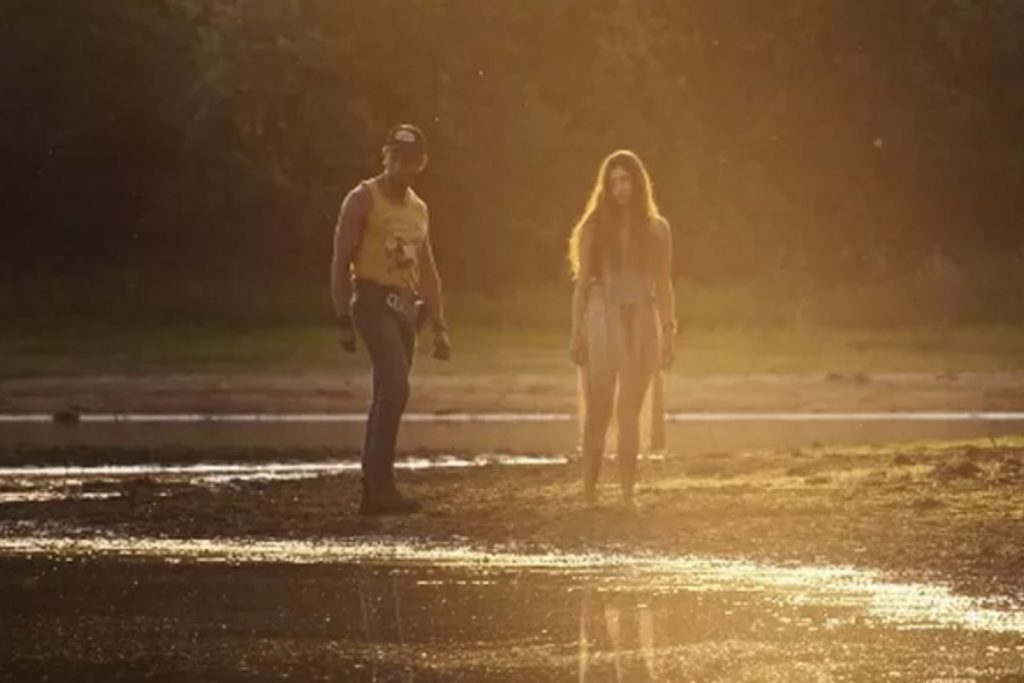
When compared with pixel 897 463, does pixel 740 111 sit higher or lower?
higher

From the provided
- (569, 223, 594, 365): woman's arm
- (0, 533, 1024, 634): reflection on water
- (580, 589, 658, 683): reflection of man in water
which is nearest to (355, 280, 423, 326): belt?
(569, 223, 594, 365): woman's arm

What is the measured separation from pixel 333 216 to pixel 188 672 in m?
31.2

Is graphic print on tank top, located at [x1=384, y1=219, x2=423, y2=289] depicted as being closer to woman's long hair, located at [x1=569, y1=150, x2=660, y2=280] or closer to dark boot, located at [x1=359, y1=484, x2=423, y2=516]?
woman's long hair, located at [x1=569, y1=150, x2=660, y2=280]

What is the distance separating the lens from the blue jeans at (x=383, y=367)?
15.6 m

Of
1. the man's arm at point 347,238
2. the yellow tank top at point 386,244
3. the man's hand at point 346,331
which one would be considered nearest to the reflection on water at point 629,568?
the man's hand at point 346,331

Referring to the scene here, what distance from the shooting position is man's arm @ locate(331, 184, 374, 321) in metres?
15.5

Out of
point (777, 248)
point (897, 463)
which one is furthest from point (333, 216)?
point (897, 463)

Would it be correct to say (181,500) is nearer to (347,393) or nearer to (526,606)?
(526,606)

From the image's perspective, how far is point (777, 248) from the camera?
42844 millimetres

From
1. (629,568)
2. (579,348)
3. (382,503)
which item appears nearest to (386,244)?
(579,348)

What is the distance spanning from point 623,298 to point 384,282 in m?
1.20

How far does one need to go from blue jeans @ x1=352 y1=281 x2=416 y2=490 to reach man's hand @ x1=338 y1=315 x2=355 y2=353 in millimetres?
55

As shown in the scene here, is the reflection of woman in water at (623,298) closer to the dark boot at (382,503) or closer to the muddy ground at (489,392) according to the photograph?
the dark boot at (382,503)

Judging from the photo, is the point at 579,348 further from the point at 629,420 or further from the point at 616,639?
the point at 616,639
